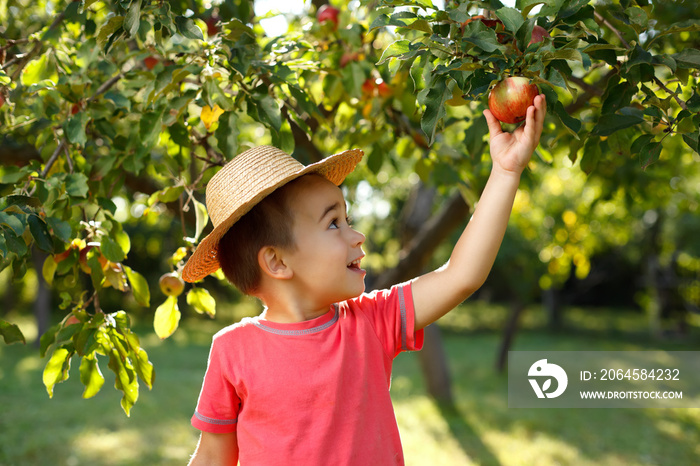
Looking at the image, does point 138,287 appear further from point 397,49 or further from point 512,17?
point 512,17

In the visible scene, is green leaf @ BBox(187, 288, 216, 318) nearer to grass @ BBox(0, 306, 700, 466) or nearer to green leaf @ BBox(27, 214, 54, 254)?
green leaf @ BBox(27, 214, 54, 254)

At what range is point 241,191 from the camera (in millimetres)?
1317

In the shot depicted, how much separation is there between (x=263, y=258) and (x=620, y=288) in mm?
15935

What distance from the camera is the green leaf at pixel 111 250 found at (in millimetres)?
1504

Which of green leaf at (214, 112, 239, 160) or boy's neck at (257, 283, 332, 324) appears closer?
boy's neck at (257, 283, 332, 324)

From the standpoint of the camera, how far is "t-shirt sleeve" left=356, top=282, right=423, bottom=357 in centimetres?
135

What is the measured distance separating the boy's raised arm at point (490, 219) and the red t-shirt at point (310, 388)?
93 millimetres

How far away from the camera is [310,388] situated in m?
1.24

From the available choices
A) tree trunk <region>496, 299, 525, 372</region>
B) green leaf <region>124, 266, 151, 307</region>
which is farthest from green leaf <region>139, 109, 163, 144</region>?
tree trunk <region>496, 299, 525, 372</region>

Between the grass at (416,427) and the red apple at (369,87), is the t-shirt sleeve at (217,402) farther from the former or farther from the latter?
the grass at (416,427)

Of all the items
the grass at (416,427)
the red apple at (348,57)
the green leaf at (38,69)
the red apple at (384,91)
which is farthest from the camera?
the grass at (416,427)

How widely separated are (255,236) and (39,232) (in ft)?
1.50

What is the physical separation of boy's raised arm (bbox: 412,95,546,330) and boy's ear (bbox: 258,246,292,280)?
317mm

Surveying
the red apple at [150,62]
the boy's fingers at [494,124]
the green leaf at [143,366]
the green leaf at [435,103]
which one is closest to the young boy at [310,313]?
the boy's fingers at [494,124]
